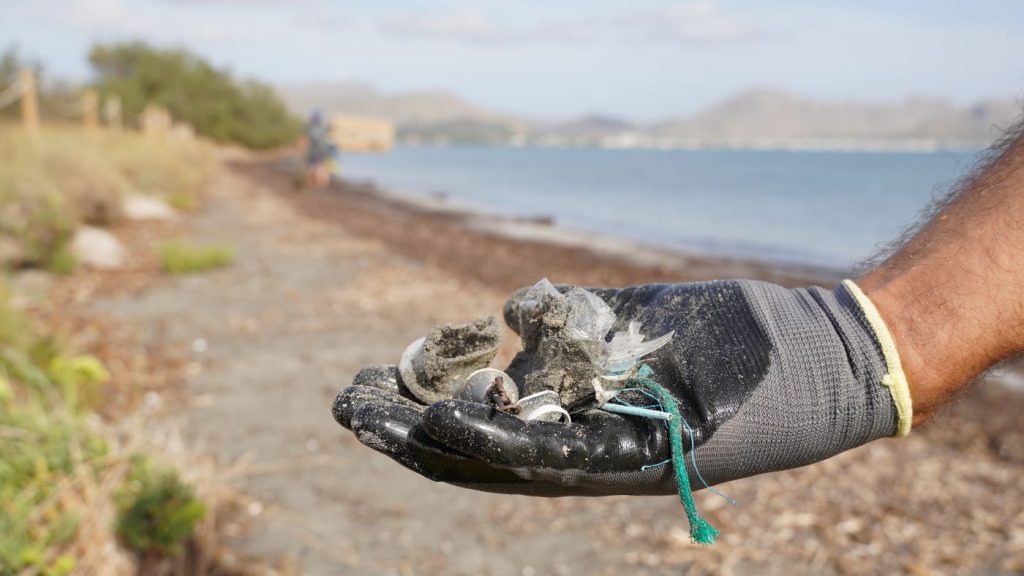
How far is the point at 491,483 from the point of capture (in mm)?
1747

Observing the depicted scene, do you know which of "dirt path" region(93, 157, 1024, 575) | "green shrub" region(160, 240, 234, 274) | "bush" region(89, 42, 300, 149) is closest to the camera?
"dirt path" region(93, 157, 1024, 575)

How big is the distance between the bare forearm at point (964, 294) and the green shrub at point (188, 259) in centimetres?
1052

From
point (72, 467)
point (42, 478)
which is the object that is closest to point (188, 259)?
point (72, 467)

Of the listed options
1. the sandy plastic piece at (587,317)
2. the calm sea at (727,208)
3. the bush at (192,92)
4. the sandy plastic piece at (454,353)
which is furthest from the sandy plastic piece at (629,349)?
the bush at (192,92)

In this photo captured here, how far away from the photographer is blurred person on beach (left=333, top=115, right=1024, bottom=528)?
5.48 ft

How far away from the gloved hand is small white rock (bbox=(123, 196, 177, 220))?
15.7m

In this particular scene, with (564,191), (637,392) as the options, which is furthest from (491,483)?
(564,191)

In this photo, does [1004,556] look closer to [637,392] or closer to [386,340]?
[637,392]

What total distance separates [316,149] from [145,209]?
1259 centimetres

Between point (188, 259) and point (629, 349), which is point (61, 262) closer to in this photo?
point (188, 259)

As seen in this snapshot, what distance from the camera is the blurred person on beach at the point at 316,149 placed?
24734mm

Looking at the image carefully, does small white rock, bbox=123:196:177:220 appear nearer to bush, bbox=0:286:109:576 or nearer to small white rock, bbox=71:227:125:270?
small white rock, bbox=71:227:125:270

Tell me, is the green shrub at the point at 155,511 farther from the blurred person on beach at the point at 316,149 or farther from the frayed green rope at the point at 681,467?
the blurred person on beach at the point at 316,149

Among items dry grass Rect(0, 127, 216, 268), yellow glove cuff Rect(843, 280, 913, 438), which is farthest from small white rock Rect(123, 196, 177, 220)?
yellow glove cuff Rect(843, 280, 913, 438)
